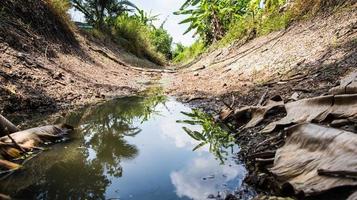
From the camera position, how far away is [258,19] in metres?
11.4

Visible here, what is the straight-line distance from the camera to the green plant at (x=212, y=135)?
334cm

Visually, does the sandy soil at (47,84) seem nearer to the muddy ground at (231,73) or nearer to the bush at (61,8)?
the muddy ground at (231,73)

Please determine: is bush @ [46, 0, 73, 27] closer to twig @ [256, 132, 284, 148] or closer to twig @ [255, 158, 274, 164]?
twig @ [256, 132, 284, 148]

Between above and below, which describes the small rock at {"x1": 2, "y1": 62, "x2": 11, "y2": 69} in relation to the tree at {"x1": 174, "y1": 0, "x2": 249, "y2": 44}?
below

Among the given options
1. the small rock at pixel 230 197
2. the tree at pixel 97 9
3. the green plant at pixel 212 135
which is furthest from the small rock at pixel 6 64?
the tree at pixel 97 9

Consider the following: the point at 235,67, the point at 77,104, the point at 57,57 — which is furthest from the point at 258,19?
the point at 77,104

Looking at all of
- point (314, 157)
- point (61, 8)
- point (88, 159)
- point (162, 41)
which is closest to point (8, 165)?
point (88, 159)

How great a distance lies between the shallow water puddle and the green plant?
73 millimetres

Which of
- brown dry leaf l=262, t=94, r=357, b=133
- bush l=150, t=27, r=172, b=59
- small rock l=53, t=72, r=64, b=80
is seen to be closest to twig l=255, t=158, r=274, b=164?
brown dry leaf l=262, t=94, r=357, b=133

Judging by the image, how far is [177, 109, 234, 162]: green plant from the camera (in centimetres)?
334

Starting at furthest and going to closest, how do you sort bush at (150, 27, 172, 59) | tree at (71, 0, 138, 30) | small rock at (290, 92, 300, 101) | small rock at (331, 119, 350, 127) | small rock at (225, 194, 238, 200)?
bush at (150, 27, 172, 59) → tree at (71, 0, 138, 30) → small rock at (290, 92, 300, 101) → small rock at (331, 119, 350, 127) → small rock at (225, 194, 238, 200)

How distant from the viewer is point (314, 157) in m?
2.07

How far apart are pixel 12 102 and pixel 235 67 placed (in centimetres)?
520

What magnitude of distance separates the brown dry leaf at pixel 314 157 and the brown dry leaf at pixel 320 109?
31 cm
